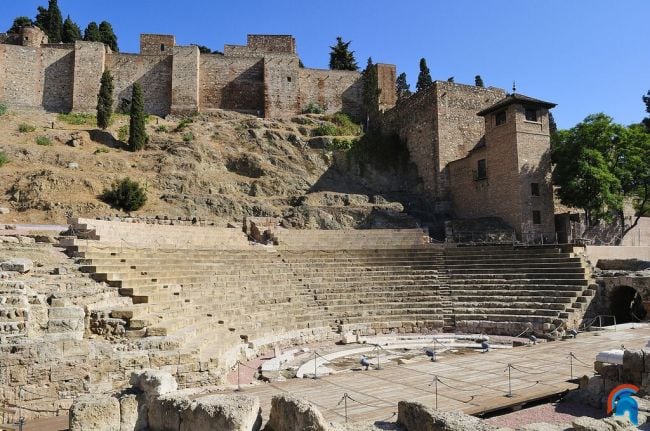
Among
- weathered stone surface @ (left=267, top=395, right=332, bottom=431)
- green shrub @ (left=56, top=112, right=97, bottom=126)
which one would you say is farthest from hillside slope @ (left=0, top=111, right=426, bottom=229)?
weathered stone surface @ (left=267, top=395, right=332, bottom=431)

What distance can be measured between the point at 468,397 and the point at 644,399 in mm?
2347

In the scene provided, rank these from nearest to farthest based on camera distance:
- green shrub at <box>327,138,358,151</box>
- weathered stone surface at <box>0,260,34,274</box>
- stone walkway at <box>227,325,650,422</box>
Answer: stone walkway at <box>227,325,650,422</box>, weathered stone surface at <box>0,260,34,274</box>, green shrub at <box>327,138,358,151</box>

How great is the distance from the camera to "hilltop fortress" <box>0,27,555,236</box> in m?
23.6

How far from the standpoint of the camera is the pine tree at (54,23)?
47.3 m

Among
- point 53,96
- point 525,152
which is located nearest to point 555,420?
point 525,152

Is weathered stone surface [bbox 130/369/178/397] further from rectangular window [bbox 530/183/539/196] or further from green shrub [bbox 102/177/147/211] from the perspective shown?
rectangular window [bbox 530/183/539/196]

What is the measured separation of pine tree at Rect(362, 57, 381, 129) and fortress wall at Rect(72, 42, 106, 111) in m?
21.2

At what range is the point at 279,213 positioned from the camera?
2509 centimetres

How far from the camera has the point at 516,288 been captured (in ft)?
52.5

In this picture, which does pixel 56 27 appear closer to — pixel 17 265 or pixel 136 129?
pixel 136 129

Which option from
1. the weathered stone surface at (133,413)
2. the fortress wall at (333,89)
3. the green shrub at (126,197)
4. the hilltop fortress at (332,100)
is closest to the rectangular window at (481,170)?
the hilltop fortress at (332,100)

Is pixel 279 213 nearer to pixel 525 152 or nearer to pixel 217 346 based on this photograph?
pixel 525 152

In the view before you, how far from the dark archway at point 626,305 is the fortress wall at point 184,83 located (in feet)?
102

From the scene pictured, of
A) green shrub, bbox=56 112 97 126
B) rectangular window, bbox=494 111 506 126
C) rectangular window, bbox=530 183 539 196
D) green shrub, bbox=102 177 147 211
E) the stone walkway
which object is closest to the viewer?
the stone walkway
